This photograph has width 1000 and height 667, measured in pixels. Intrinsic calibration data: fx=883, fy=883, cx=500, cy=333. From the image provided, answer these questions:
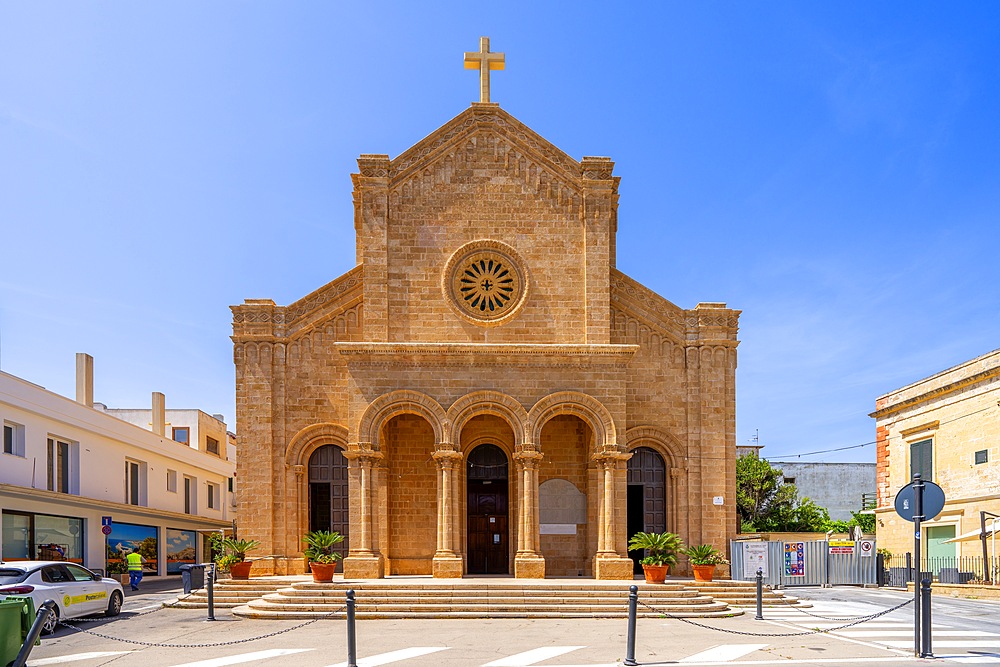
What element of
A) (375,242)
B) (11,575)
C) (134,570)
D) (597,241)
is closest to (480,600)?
(11,575)

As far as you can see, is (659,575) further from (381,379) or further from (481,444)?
(381,379)

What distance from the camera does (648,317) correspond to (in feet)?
85.9

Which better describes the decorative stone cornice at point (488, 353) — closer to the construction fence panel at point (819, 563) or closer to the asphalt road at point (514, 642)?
the asphalt road at point (514, 642)

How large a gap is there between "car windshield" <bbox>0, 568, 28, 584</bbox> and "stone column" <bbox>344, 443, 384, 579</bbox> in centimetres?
757

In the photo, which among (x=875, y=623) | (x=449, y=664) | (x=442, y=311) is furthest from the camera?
(x=442, y=311)

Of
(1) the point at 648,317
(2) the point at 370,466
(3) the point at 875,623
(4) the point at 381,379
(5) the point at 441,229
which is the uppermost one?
(5) the point at 441,229

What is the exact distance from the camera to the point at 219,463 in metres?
46.6

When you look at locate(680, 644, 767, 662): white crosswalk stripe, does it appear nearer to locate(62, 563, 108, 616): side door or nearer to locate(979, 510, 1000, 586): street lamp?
locate(62, 563, 108, 616): side door

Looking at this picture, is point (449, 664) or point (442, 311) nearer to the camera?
point (449, 664)

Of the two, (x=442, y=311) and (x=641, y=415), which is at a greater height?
(x=442, y=311)

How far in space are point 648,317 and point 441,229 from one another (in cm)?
663

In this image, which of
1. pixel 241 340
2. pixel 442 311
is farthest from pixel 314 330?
pixel 442 311

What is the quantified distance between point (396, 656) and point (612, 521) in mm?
10335

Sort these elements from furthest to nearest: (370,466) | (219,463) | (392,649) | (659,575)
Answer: (219,463), (370,466), (659,575), (392,649)
